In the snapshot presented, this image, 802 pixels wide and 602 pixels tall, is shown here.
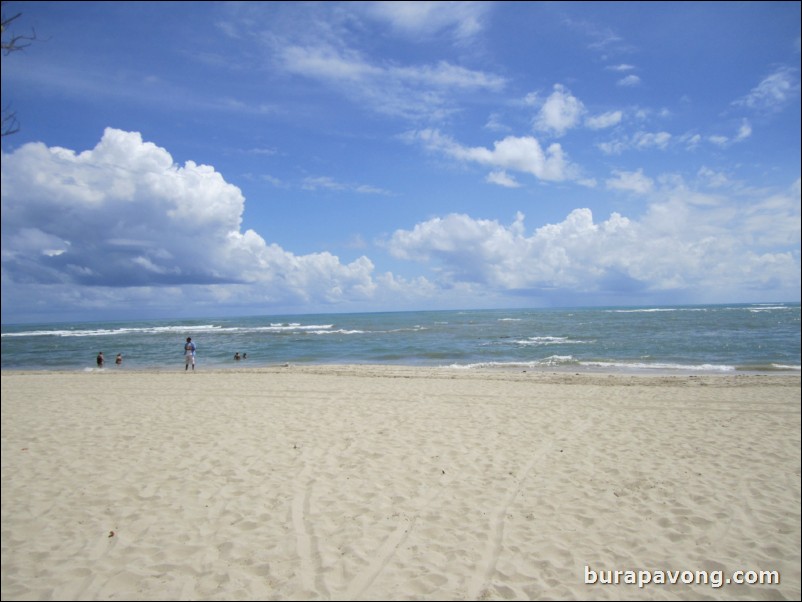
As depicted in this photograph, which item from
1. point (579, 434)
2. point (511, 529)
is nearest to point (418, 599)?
point (511, 529)

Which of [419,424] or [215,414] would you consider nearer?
[419,424]

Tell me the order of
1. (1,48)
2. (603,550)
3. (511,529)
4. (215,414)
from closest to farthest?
1. (1,48)
2. (603,550)
3. (511,529)
4. (215,414)

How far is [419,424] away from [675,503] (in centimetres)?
513

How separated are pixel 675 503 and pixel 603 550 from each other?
72.9 inches

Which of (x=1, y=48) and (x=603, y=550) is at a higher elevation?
(x=1, y=48)

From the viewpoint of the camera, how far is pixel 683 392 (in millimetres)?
13695

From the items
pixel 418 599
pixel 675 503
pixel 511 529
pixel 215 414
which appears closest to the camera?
pixel 418 599

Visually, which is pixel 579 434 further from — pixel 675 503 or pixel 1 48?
pixel 1 48

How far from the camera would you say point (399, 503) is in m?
5.74

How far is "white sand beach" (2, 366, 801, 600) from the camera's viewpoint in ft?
14.0

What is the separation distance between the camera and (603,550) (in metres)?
4.71

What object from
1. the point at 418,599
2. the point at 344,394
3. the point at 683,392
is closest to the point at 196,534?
the point at 418,599

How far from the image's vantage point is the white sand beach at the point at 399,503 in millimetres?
4266

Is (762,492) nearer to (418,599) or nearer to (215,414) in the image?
(418,599)
